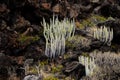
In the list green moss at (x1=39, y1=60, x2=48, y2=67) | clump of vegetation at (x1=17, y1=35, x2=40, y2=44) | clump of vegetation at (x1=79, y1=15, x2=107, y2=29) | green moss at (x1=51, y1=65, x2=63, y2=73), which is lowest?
green moss at (x1=51, y1=65, x2=63, y2=73)

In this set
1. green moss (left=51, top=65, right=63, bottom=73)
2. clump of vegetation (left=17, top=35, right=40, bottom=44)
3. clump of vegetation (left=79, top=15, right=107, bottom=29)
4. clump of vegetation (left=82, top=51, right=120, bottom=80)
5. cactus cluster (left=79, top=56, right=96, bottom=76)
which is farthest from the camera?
clump of vegetation (left=79, top=15, right=107, bottom=29)

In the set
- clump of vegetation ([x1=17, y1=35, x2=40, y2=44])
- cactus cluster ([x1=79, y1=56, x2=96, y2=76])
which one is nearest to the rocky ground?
clump of vegetation ([x1=17, y1=35, x2=40, y2=44])

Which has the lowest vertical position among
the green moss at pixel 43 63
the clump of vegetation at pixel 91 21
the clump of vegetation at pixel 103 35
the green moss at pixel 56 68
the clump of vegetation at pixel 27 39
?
the green moss at pixel 56 68

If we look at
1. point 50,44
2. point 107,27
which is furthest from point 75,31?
point 50,44

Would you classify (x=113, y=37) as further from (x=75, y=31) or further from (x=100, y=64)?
(x=100, y=64)

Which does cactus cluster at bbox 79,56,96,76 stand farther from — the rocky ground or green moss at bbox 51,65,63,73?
green moss at bbox 51,65,63,73

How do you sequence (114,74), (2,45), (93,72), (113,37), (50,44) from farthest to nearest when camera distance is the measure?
1. (113,37)
2. (50,44)
3. (2,45)
4. (93,72)
5. (114,74)

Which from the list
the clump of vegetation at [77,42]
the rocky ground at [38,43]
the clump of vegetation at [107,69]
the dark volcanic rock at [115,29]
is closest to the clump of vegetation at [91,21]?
the rocky ground at [38,43]

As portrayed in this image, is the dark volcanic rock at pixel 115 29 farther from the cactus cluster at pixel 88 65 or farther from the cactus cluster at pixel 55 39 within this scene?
the cactus cluster at pixel 88 65
